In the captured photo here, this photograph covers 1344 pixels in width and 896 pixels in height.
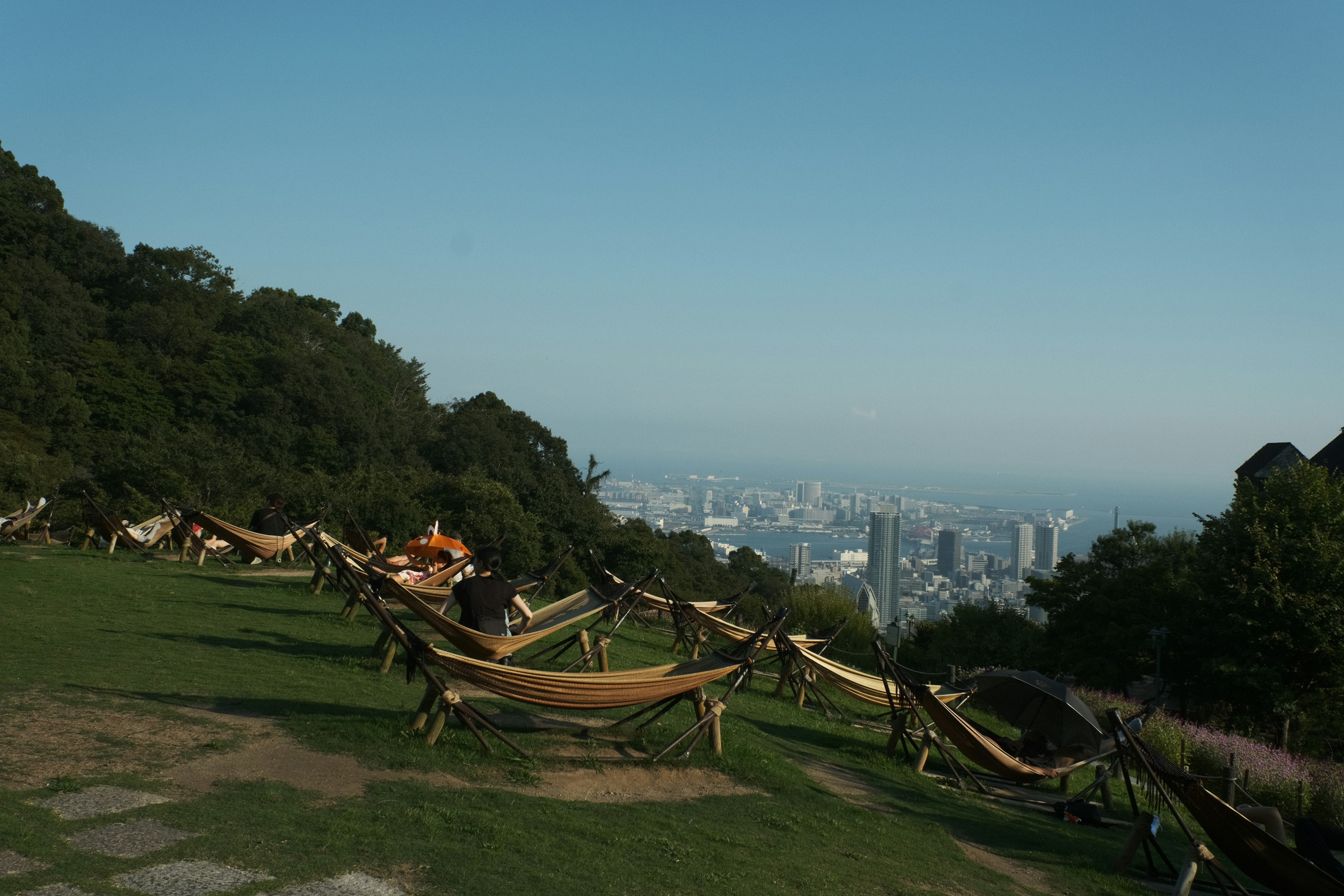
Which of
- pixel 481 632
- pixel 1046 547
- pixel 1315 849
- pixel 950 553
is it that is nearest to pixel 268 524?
pixel 481 632

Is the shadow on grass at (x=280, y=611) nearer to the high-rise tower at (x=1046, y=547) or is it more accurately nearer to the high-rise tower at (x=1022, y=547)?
the high-rise tower at (x=1046, y=547)

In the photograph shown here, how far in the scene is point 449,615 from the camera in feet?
46.1

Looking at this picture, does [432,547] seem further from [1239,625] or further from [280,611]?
[1239,625]

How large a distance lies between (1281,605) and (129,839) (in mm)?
21147

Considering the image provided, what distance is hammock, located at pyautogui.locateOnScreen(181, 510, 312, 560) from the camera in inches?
539

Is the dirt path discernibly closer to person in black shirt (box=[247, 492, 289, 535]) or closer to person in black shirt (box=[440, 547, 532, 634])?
person in black shirt (box=[440, 547, 532, 634])

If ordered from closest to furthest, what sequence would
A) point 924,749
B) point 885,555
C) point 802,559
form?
point 924,749, point 802,559, point 885,555

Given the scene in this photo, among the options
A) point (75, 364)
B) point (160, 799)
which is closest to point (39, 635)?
point (160, 799)

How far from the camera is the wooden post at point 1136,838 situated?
6.58 metres

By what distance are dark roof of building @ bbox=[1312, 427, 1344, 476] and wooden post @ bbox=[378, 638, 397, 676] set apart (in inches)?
1239

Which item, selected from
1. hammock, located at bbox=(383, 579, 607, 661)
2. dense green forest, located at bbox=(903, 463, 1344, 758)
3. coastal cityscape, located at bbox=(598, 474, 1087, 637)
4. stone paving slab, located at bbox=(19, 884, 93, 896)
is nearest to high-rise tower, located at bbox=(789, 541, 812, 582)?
coastal cityscape, located at bbox=(598, 474, 1087, 637)

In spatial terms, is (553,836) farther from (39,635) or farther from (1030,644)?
(1030,644)

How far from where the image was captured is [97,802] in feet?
15.1

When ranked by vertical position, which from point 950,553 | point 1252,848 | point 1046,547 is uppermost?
point 1046,547
